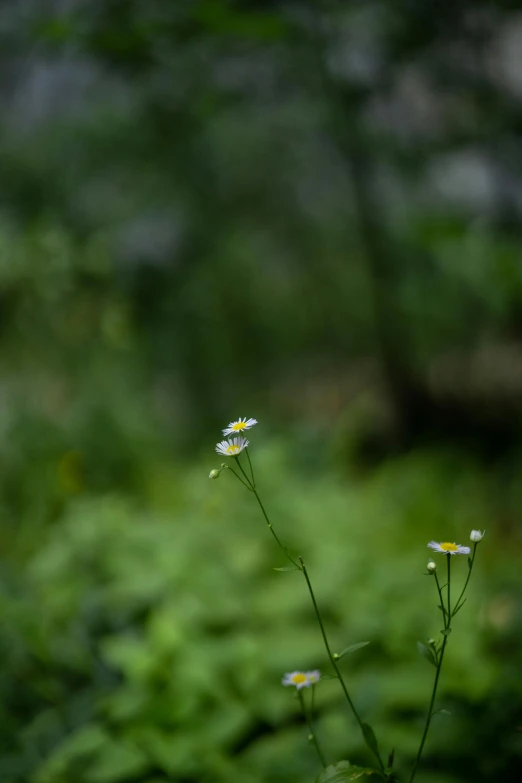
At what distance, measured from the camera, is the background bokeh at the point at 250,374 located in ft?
4.64

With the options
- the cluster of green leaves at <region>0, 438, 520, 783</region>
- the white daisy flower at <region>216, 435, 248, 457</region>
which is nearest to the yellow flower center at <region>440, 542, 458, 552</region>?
the white daisy flower at <region>216, 435, 248, 457</region>

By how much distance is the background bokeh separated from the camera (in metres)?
1.41

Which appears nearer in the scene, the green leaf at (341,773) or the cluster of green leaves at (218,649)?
the green leaf at (341,773)

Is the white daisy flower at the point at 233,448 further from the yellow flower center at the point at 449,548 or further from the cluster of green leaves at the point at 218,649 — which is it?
the cluster of green leaves at the point at 218,649

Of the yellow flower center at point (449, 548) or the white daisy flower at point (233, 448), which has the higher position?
the white daisy flower at point (233, 448)

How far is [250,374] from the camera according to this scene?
429 centimetres

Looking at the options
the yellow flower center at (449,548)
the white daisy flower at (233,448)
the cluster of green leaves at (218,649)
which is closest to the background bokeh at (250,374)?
the cluster of green leaves at (218,649)

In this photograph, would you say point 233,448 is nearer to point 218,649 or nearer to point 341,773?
point 341,773

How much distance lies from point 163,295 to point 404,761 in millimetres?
2693

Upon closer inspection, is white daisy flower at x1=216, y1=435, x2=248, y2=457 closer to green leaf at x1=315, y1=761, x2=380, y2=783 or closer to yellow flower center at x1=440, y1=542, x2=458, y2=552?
yellow flower center at x1=440, y1=542, x2=458, y2=552

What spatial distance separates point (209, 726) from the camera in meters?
1.35

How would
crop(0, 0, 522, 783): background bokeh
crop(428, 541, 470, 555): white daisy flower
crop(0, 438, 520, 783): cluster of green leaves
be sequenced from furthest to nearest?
crop(0, 0, 522, 783): background bokeh → crop(0, 438, 520, 783): cluster of green leaves → crop(428, 541, 470, 555): white daisy flower

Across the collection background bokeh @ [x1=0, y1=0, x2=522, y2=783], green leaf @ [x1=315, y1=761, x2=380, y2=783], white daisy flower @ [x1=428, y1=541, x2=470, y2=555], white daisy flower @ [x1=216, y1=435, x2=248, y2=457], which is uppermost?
background bokeh @ [x1=0, y1=0, x2=522, y2=783]

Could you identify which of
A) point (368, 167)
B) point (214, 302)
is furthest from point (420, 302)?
point (214, 302)
